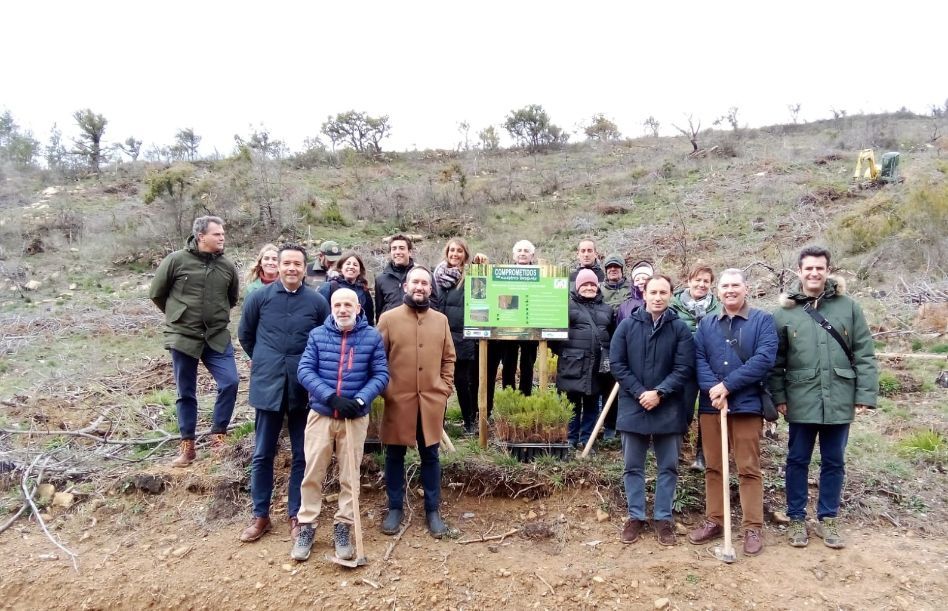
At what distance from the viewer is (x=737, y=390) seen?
3875 mm

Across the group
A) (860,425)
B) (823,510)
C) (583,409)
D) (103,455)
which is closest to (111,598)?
(103,455)

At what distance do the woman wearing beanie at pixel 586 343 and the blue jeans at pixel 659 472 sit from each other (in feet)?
3.50

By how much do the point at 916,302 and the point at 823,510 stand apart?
7.71 m

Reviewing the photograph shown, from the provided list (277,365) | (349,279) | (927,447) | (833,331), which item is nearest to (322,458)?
(277,365)

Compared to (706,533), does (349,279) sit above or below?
above

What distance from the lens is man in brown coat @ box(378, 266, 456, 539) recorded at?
13.4 ft

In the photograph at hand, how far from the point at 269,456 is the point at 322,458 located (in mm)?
531

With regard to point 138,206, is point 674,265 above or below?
below

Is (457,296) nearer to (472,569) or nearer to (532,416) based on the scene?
(532,416)

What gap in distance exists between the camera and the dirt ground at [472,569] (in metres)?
3.54

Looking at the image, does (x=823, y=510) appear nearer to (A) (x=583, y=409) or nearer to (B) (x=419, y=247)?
(A) (x=583, y=409)

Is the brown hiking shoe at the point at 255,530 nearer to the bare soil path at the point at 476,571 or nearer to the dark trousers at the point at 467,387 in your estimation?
the bare soil path at the point at 476,571

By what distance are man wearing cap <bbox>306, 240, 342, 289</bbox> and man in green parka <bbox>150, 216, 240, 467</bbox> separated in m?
0.79

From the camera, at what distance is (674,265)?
46.6 feet
